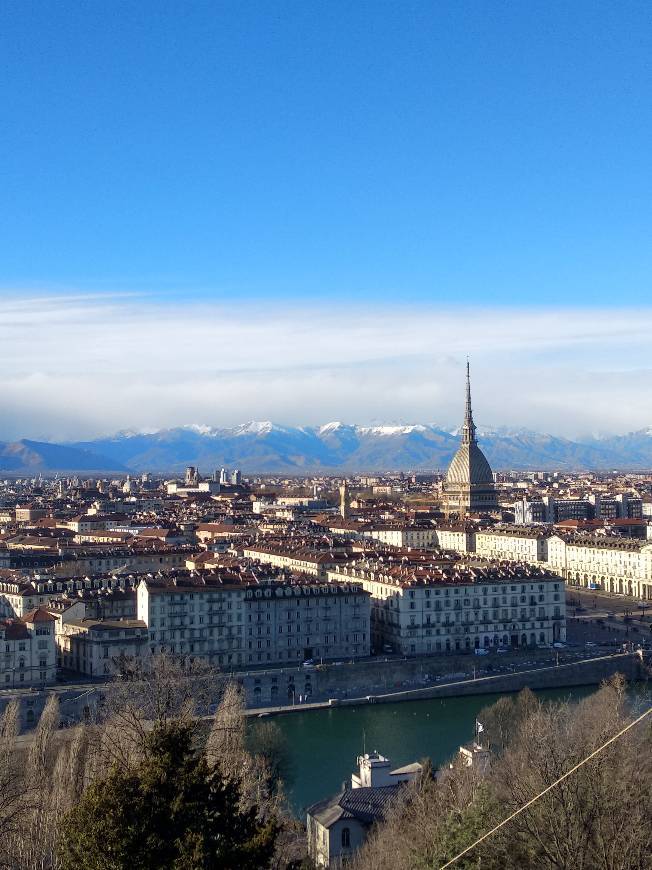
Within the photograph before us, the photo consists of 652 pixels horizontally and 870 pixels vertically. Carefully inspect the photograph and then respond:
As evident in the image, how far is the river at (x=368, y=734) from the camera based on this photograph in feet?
91.2

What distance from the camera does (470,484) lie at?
101938 mm

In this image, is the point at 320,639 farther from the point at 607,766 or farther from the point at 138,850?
the point at 138,850

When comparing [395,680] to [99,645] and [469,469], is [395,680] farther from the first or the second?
[469,469]

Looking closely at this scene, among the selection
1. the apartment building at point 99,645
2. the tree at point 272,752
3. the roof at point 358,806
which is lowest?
the tree at point 272,752

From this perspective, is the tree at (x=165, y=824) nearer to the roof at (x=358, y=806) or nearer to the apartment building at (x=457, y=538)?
the roof at (x=358, y=806)

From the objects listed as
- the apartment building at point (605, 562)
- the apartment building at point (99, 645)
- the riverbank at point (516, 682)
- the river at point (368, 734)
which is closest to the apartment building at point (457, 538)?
the apartment building at point (605, 562)

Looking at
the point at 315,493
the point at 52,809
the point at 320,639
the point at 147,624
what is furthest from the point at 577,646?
the point at 315,493

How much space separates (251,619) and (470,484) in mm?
63981

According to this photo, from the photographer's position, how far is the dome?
102375mm

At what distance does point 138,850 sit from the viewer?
1323 cm

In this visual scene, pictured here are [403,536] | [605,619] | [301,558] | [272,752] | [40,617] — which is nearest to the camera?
[272,752]

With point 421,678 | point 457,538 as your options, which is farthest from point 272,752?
point 457,538

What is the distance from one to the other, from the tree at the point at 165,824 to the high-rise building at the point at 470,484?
86415 millimetres

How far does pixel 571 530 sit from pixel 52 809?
58.3m
